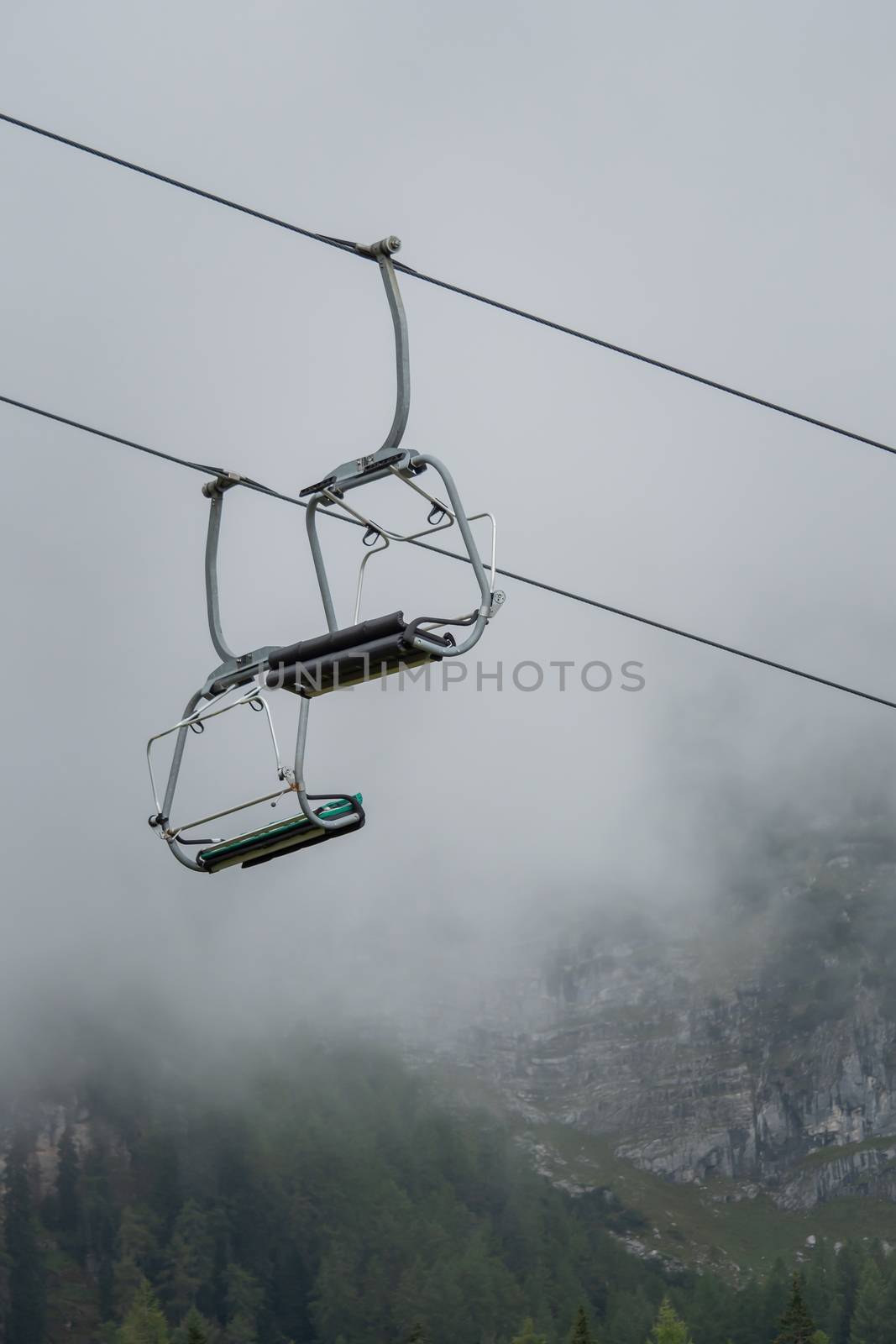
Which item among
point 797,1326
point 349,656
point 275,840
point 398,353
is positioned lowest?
point 275,840

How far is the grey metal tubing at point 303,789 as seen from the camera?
55.5ft

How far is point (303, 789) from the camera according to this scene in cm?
1698

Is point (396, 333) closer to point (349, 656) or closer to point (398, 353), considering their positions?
point (398, 353)

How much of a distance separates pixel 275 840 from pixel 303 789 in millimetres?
941

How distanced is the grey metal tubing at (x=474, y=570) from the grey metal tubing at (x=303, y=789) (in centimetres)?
128

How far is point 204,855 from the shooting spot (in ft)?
59.8

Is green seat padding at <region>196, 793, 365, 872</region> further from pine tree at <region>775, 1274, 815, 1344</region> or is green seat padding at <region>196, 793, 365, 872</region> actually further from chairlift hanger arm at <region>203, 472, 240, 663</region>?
pine tree at <region>775, 1274, 815, 1344</region>

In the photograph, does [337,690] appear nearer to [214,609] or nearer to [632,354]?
[214,609]

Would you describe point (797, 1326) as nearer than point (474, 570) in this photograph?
No

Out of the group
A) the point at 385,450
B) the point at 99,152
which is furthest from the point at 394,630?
the point at 99,152

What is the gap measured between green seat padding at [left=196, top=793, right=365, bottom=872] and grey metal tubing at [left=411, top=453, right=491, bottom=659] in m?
1.78

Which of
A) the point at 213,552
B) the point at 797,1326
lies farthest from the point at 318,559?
the point at 797,1326

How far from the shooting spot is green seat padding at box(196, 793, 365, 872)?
17.5 metres

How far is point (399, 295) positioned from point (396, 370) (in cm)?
84
